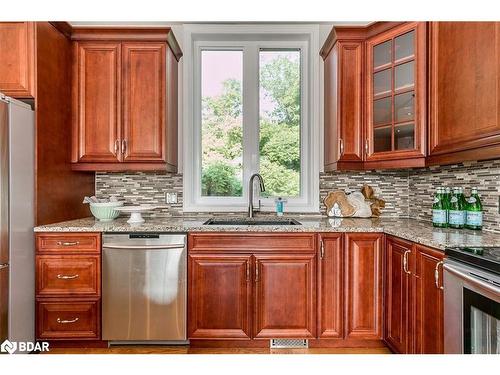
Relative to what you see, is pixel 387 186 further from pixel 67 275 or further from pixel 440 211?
pixel 67 275

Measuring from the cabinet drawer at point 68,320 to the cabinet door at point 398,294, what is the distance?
189cm

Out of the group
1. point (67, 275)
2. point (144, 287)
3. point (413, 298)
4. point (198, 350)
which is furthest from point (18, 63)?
point (413, 298)

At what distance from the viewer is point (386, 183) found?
2963 millimetres

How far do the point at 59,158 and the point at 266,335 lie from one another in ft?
6.30

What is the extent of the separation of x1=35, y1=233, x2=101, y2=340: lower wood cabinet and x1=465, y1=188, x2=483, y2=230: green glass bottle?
92.6 inches

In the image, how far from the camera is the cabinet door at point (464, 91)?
5.22ft

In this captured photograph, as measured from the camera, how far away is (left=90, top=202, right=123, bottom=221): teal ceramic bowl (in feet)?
8.37

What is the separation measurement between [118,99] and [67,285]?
137cm

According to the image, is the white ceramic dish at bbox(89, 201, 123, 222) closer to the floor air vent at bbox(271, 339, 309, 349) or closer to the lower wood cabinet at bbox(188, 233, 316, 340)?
the lower wood cabinet at bbox(188, 233, 316, 340)

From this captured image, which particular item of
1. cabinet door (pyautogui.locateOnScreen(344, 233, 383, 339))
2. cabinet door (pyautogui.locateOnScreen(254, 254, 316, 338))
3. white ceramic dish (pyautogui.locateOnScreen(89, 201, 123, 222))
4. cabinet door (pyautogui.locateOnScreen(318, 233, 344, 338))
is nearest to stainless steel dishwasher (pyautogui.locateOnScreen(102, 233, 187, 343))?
white ceramic dish (pyautogui.locateOnScreen(89, 201, 123, 222))

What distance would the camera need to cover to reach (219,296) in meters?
2.26

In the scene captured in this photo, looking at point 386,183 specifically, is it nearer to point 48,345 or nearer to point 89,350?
point 89,350

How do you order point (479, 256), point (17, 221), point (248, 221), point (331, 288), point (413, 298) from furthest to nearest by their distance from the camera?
point (248, 221) < point (331, 288) < point (17, 221) < point (413, 298) < point (479, 256)
